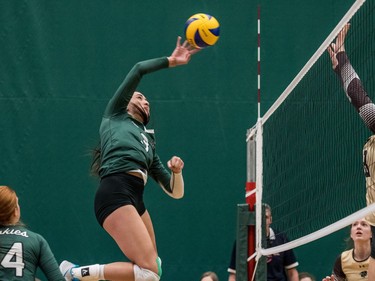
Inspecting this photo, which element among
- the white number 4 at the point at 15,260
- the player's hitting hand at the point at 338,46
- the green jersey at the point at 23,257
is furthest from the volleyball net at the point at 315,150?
the white number 4 at the point at 15,260

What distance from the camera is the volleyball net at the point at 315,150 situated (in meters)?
7.30

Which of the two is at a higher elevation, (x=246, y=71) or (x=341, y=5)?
(x=341, y=5)

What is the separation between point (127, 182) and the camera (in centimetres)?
668

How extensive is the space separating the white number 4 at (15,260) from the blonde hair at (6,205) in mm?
225

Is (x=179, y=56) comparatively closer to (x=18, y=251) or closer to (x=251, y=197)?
(x=251, y=197)

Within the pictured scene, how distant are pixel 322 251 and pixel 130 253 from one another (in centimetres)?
404

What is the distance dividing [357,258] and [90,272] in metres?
2.38

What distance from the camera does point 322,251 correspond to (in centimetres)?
1003

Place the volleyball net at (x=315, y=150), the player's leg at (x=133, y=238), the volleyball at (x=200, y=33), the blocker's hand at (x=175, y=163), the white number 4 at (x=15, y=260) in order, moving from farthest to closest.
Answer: the volleyball at (x=200, y=33) → the volleyball net at (x=315, y=150) → the blocker's hand at (x=175, y=163) → the player's leg at (x=133, y=238) → the white number 4 at (x=15, y=260)

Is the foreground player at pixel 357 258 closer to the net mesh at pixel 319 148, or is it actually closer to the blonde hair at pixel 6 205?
the net mesh at pixel 319 148

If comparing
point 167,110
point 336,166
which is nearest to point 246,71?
point 167,110

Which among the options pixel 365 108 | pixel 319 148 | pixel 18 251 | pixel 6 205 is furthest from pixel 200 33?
pixel 18 251

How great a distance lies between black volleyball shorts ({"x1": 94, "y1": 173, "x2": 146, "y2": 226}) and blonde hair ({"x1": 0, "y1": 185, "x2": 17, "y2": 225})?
79 cm

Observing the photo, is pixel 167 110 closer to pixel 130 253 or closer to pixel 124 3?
pixel 124 3
